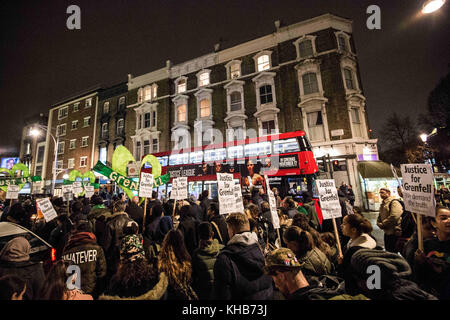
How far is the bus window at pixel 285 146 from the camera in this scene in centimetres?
1084

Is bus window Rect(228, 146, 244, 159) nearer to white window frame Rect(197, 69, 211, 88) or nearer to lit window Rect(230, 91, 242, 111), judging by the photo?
lit window Rect(230, 91, 242, 111)

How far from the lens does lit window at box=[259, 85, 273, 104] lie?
20.0 metres

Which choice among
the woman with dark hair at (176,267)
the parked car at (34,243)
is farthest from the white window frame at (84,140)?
the woman with dark hair at (176,267)

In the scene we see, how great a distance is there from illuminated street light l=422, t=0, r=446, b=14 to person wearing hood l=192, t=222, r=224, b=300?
6.93 metres

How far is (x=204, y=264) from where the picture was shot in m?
2.85

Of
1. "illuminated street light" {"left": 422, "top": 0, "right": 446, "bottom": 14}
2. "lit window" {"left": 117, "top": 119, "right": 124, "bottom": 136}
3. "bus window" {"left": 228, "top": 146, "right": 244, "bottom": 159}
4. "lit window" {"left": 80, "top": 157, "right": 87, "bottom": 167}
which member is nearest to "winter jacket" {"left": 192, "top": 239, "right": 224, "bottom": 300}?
"illuminated street light" {"left": 422, "top": 0, "right": 446, "bottom": 14}

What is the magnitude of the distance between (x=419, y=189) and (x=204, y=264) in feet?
10.6

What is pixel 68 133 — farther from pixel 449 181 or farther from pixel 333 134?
pixel 449 181

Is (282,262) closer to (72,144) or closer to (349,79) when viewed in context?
(349,79)

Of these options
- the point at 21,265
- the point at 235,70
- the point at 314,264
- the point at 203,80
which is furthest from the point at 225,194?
the point at 203,80

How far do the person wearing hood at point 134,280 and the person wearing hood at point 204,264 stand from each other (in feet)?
1.92

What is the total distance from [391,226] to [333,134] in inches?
531

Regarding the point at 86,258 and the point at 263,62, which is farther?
the point at 263,62
